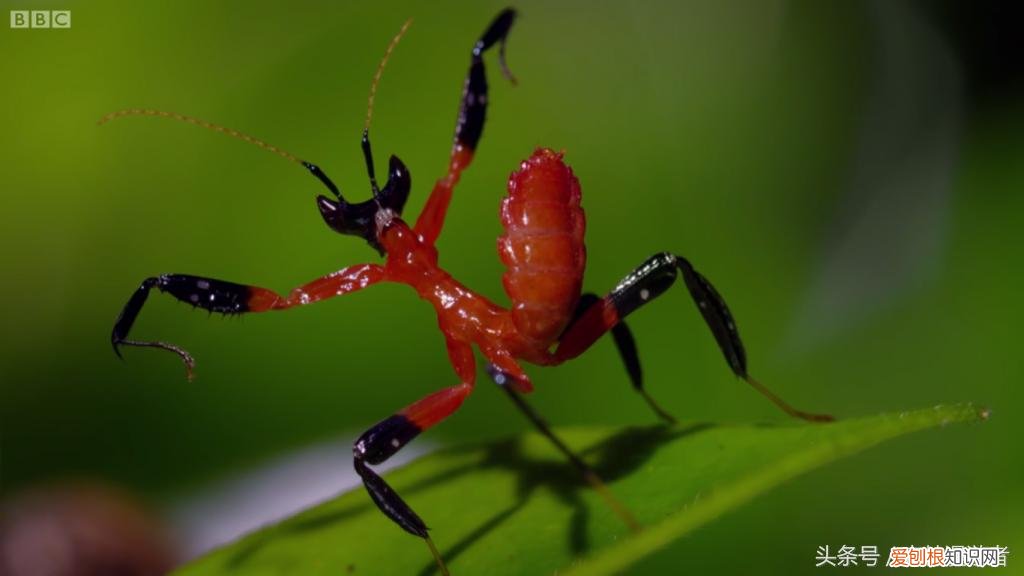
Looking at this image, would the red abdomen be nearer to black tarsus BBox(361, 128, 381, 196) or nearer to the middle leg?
the middle leg

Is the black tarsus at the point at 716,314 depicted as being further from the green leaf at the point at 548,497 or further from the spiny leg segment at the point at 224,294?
the spiny leg segment at the point at 224,294

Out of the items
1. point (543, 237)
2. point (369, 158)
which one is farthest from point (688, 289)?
point (369, 158)

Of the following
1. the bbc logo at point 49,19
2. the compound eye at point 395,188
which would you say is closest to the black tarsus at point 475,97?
the compound eye at point 395,188

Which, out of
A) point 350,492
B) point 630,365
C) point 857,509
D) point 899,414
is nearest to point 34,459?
point 350,492

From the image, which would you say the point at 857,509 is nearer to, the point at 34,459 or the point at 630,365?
the point at 630,365

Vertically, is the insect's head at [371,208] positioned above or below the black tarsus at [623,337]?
above

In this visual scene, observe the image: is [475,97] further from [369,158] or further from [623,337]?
[623,337]
